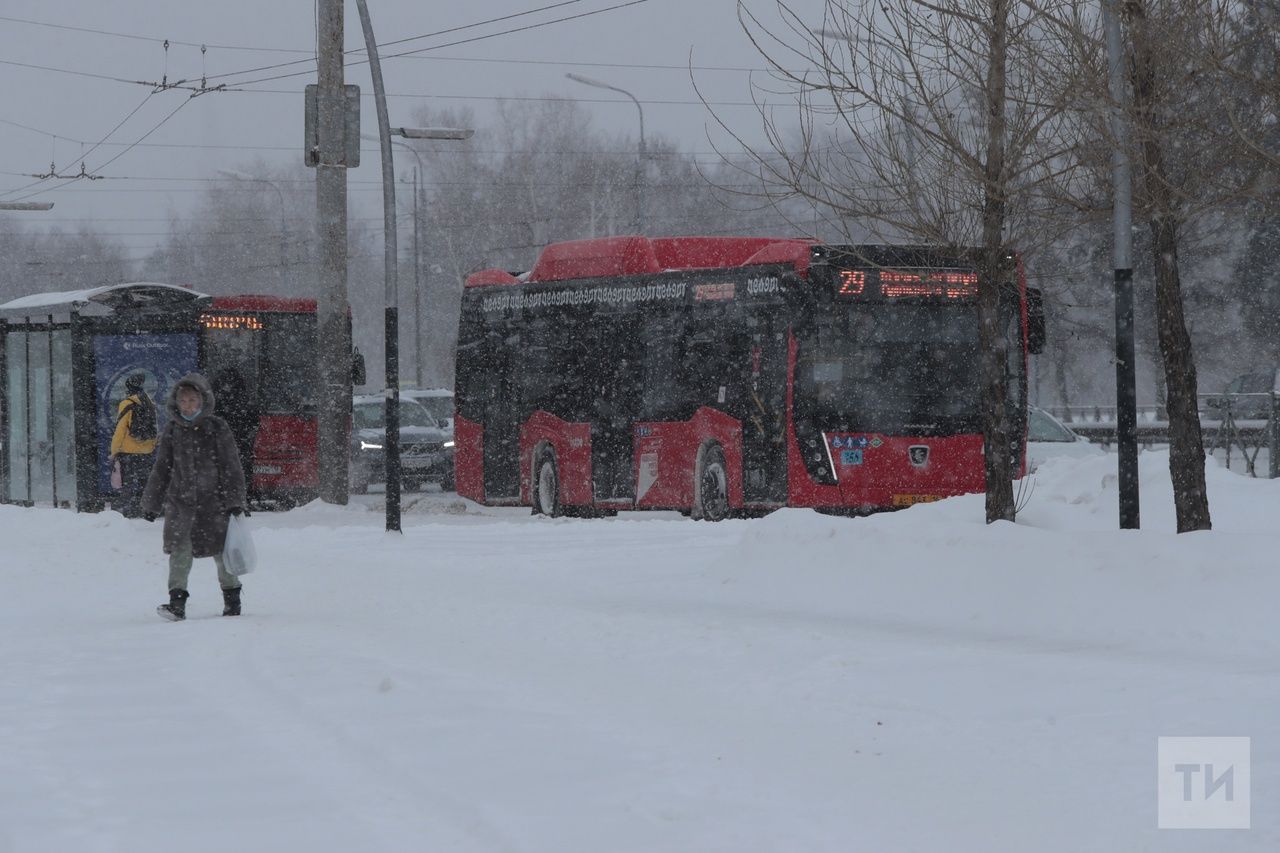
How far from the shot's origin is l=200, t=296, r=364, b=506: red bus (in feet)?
84.7

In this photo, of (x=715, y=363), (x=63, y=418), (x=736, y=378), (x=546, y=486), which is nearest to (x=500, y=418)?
(x=546, y=486)

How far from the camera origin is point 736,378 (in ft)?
68.9

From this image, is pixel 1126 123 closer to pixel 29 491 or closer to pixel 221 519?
pixel 221 519

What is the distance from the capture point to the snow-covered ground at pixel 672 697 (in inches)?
245

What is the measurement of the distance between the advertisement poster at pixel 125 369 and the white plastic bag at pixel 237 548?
41.6ft

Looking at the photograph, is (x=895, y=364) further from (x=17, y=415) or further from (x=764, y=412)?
(x=17, y=415)

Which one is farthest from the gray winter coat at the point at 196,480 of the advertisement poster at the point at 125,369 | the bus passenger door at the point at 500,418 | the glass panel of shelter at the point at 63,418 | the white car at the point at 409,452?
the white car at the point at 409,452

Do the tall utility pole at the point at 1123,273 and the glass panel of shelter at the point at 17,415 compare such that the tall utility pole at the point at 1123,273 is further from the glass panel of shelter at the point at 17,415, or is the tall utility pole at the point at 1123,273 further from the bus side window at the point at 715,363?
the glass panel of shelter at the point at 17,415

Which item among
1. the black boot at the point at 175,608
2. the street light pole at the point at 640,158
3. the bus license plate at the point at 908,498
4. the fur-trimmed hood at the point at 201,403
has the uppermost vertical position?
the street light pole at the point at 640,158

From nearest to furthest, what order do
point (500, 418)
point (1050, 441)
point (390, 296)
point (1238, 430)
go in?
point (390, 296) < point (500, 418) < point (1050, 441) < point (1238, 430)

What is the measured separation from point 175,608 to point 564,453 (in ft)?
38.2

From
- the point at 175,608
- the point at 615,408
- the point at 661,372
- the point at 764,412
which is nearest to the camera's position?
the point at 175,608

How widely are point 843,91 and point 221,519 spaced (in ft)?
17.2

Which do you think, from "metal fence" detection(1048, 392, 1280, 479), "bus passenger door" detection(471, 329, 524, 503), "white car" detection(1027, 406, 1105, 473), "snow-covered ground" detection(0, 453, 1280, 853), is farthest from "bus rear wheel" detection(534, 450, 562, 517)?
"metal fence" detection(1048, 392, 1280, 479)
